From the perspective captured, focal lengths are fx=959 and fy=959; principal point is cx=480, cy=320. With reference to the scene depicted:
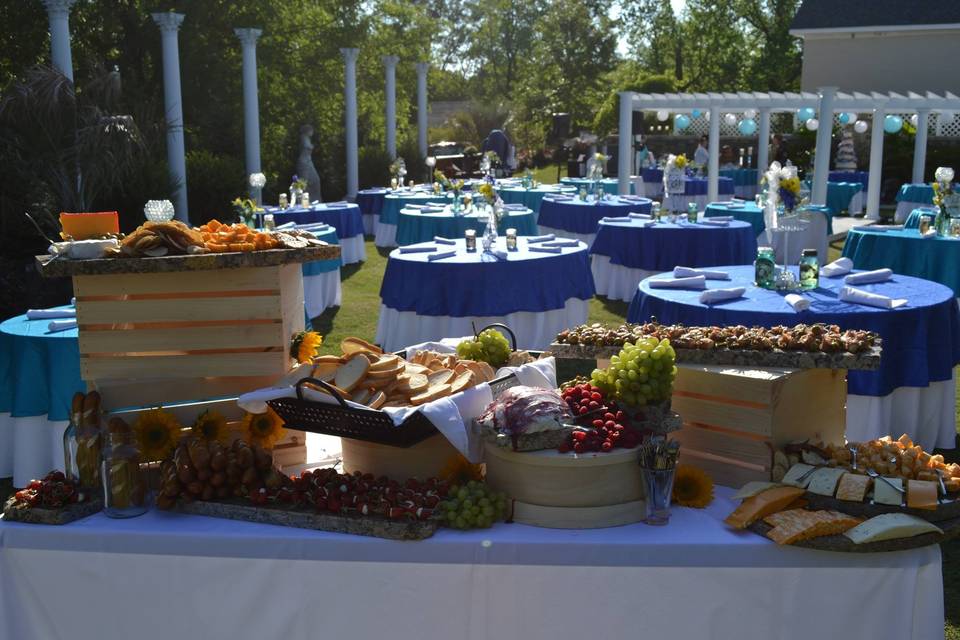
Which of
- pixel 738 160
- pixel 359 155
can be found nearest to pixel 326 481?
pixel 359 155

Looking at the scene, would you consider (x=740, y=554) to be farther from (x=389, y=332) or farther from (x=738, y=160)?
(x=738, y=160)

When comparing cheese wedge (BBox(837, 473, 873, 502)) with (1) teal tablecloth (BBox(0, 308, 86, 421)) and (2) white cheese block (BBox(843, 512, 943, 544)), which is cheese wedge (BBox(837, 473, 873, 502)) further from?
(1) teal tablecloth (BBox(0, 308, 86, 421))

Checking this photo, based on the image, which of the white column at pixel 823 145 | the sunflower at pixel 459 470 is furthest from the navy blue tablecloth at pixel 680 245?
the sunflower at pixel 459 470

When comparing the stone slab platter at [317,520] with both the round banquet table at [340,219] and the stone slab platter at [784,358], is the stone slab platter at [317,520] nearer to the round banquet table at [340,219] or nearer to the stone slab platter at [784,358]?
the stone slab platter at [784,358]

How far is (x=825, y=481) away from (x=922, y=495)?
Answer: 0.23 meters

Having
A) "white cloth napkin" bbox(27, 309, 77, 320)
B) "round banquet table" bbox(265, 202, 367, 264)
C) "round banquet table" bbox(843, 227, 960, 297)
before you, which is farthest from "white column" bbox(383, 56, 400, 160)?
"white cloth napkin" bbox(27, 309, 77, 320)

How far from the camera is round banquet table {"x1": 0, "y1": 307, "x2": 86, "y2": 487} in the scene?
4590 mm

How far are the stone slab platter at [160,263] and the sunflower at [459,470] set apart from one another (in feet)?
2.47

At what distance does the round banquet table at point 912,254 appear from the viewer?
7648 mm

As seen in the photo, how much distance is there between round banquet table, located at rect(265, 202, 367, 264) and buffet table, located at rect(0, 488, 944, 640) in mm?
8484

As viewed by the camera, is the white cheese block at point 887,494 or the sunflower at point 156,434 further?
the sunflower at point 156,434

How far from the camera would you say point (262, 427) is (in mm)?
2826

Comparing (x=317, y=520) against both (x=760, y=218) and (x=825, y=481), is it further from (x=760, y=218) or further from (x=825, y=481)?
(x=760, y=218)

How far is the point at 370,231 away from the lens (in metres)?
17.2
